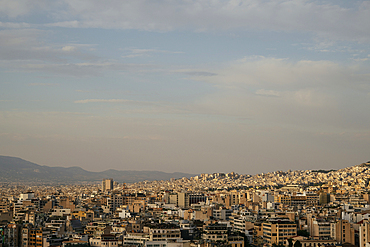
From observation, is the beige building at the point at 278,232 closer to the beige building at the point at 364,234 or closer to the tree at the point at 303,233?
the tree at the point at 303,233

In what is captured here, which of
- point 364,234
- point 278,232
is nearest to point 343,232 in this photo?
point 364,234

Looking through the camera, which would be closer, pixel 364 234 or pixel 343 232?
pixel 364 234

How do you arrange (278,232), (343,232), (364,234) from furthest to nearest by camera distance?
(278,232) → (343,232) → (364,234)

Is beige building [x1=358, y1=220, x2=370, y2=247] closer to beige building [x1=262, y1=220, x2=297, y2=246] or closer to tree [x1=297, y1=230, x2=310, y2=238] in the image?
tree [x1=297, y1=230, x2=310, y2=238]

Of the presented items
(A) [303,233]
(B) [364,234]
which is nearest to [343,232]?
(B) [364,234]

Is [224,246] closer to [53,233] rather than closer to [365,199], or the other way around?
[53,233]

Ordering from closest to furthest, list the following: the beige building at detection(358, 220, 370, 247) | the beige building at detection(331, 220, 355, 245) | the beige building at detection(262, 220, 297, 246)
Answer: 1. the beige building at detection(358, 220, 370, 247)
2. the beige building at detection(331, 220, 355, 245)
3. the beige building at detection(262, 220, 297, 246)

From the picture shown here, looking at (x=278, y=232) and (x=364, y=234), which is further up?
(x=364, y=234)

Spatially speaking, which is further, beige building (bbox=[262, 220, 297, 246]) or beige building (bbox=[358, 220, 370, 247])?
beige building (bbox=[262, 220, 297, 246])

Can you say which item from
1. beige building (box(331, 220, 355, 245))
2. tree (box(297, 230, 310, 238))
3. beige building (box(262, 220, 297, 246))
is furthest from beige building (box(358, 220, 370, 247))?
beige building (box(262, 220, 297, 246))

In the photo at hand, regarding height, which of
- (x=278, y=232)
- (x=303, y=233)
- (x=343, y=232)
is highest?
(x=343, y=232)

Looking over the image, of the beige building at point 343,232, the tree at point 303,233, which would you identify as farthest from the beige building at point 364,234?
the tree at point 303,233

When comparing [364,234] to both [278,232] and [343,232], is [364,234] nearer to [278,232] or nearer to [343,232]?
[343,232]

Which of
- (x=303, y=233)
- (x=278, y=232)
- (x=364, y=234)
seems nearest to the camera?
(x=364, y=234)
